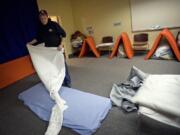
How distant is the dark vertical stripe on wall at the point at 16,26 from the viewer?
12.3 feet

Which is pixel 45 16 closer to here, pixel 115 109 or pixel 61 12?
pixel 115 109

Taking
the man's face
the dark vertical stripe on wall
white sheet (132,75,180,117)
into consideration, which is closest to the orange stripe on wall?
the dark vertical stripe on wall

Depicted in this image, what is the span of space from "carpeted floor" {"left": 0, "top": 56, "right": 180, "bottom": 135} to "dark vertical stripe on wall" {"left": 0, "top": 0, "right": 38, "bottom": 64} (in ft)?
2.60

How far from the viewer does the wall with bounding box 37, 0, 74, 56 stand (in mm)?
4955

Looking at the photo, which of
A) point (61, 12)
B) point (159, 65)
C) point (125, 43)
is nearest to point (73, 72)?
point (125, 43)

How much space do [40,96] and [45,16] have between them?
1.34 m

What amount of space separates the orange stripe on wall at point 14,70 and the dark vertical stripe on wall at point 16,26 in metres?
0.13

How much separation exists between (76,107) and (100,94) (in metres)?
0.75

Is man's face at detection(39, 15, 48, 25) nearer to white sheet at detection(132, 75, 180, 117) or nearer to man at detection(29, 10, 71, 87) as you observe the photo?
man at detection(29, 10, 71, 87)

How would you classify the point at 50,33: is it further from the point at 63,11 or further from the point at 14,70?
the point at 63,11

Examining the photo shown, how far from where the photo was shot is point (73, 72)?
164 inches

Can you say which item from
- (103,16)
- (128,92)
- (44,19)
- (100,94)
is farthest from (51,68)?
(103,16)

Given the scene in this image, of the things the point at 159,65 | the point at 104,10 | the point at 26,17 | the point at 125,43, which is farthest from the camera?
the point at 104,10

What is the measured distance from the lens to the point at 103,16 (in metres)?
5.55
